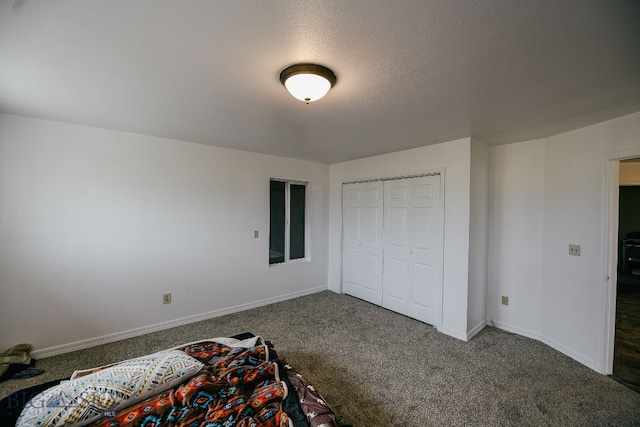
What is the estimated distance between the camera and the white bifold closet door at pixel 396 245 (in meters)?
3.34

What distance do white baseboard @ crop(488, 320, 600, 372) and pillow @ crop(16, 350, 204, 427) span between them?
337cm

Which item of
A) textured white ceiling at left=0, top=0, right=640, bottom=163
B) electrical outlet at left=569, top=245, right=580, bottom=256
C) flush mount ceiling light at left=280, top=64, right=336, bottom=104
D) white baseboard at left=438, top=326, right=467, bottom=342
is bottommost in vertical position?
white baseboard at left=438, top=326, right=467, bottom=342

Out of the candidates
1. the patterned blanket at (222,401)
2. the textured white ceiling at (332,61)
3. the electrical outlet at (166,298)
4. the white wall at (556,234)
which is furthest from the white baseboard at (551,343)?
the electrical outlet at (166,298)

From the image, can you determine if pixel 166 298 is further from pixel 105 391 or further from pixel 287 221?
pixel 105 391

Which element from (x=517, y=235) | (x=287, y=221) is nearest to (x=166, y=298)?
(x=287, y=221)

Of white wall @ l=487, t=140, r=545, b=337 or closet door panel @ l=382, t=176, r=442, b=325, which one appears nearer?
white wall @ l=487, t=140, r=545, b=337

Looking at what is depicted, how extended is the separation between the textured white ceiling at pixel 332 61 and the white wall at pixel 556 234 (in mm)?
322

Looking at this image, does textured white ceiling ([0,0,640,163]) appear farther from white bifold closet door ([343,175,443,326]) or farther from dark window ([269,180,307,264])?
dark window ([269,180,307,264])

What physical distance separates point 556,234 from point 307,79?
3.07m

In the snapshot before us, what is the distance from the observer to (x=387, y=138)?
3.07 metres

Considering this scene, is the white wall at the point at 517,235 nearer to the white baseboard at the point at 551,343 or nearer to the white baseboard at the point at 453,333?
the white baseboard at the point at 551,343

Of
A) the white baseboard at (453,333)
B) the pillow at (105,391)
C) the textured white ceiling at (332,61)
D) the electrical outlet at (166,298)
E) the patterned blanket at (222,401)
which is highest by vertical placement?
the textured white ceiling at (332,61)

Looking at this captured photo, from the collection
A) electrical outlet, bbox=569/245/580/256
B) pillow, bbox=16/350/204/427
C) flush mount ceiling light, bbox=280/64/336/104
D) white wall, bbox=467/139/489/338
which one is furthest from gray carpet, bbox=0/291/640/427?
flush mount ceiling light, bbox=280/64/336/104

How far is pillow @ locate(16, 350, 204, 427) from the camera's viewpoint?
3.66 ft
